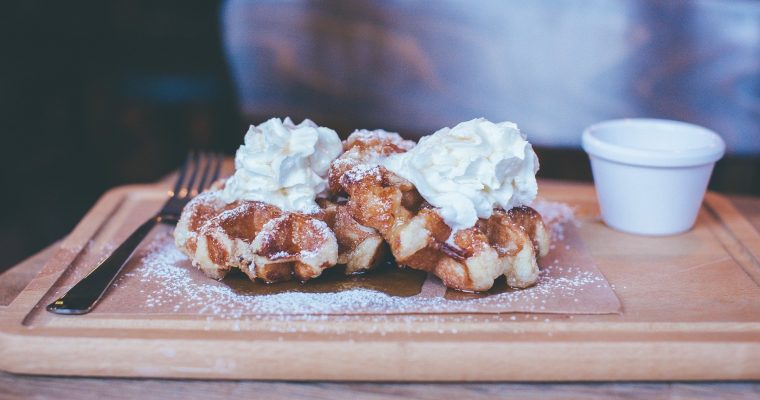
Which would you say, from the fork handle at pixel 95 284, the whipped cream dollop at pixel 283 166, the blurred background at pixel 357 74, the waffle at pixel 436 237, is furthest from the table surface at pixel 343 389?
the blurred background at pixel 357 74

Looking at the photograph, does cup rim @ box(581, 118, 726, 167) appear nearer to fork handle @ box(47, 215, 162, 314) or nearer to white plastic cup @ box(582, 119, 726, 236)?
white plastic cup @ box(582, 119, 726, 236)

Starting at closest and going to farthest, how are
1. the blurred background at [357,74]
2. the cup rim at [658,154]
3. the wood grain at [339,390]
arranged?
1. the wood grain at [339,390]
2. the cup rim at [658,154]
3. the blurred background at [357,74]

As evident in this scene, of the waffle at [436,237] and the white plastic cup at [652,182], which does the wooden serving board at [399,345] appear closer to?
the waffle at [436,237]

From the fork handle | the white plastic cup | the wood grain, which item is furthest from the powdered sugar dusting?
the white plastic cup

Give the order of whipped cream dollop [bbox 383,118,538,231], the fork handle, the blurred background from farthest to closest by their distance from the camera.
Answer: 1. the blurred background
2. whipped cream dollop [bbox 383,118,538,231]
3. the fork handle

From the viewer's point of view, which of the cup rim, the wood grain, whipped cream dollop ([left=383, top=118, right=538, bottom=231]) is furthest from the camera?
the cup rim

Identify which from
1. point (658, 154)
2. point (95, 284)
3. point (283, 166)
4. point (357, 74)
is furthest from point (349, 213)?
point (357, 74)

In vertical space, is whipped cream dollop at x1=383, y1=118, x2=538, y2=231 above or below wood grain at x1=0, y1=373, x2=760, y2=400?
above
